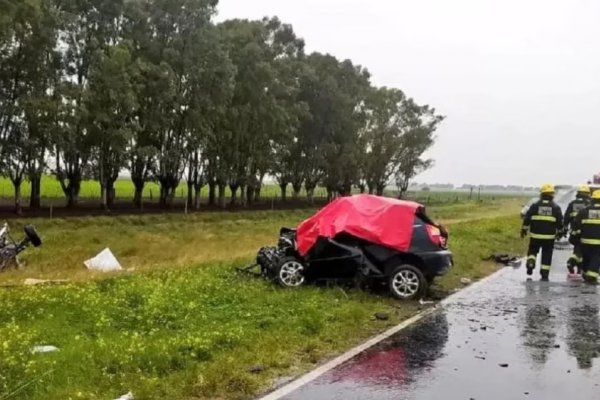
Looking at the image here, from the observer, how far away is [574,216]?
14.8 m

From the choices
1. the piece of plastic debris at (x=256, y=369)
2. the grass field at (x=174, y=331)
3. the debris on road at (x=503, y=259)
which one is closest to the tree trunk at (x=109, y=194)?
the grass field at (x=174, y=331)

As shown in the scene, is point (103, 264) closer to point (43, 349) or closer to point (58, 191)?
point (43, 349)

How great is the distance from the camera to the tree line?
31.4 meters

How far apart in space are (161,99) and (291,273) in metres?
29.2

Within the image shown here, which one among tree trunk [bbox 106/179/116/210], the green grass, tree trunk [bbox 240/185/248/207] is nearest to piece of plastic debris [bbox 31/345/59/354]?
the green grass

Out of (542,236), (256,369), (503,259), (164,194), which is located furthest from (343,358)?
(164,194)

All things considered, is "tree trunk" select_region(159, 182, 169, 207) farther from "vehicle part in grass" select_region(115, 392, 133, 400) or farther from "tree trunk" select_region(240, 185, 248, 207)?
"vehicle part in grass" select_region(115, 392, 133, 400)

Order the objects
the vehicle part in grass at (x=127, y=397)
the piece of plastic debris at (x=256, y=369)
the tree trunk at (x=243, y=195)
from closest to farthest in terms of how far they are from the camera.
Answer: the vehicle part in grass at (x=127, y=397), the piece of plastic debris at (x=256, y=369), the tree trunk at (x=243, y=195)

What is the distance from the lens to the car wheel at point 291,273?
36.5ft

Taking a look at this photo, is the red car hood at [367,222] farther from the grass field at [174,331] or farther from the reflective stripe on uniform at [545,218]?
the reflective stripe on uniform at [545,218]

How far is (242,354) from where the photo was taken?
6977 mm

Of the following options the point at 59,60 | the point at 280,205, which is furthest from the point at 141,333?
the point at 280,205

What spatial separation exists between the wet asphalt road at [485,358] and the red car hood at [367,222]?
4.76 ft

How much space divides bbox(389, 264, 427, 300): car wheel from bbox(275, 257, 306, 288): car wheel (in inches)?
60.4
